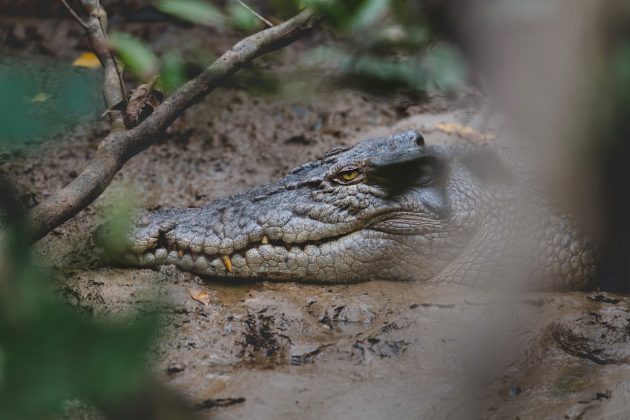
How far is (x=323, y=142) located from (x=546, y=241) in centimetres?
199

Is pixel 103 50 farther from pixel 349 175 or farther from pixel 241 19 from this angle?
pixel 241 19

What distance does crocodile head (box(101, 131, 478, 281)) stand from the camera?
369cm

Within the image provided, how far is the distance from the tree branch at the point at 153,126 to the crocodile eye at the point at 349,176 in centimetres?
71

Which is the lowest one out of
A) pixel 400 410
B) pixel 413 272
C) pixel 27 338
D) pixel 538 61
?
pixel 400 410

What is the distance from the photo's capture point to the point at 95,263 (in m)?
3.68

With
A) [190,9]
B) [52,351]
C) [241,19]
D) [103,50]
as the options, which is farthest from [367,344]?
[52,351]

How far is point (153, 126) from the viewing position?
3.71 m

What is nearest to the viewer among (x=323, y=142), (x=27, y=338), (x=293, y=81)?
(x=27, y=338)

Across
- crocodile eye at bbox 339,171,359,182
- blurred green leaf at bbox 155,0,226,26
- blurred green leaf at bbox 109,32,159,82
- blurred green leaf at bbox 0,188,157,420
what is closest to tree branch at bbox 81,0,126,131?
blurred green leaf at bbox 109,32,159,82

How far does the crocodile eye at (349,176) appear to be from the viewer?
3.79 metres

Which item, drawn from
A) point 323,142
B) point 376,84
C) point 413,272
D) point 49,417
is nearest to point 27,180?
point 323,142

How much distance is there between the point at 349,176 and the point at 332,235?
320 mm

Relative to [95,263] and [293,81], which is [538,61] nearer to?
[293,81]

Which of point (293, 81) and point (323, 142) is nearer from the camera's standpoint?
point (293, 81)
